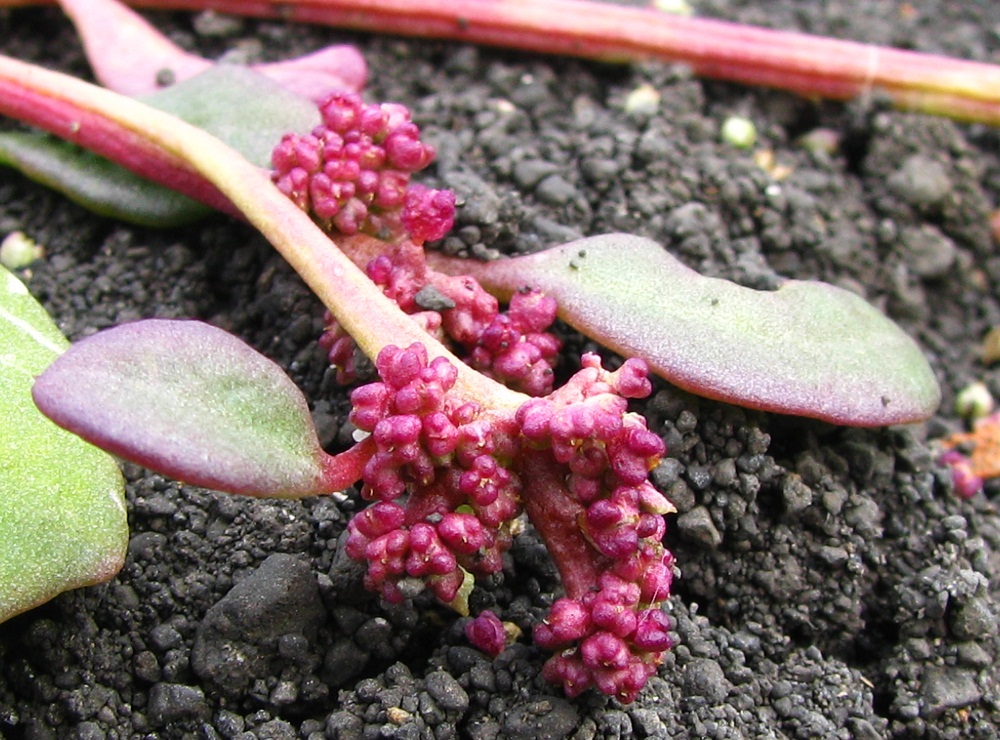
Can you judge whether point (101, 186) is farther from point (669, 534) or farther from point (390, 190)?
point (669, 534)

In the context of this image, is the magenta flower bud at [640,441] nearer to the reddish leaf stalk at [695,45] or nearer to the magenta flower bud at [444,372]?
the magenta flower bud at [444,372]

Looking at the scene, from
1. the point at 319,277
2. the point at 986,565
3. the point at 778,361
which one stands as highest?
the point at 319,277

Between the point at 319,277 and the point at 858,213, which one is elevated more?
the point at 319,277

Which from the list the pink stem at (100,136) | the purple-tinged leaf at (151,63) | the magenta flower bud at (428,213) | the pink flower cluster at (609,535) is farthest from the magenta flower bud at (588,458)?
the purple-tinged leaf at (151,63)

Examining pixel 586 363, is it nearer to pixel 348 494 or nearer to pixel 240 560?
pixel 348 494

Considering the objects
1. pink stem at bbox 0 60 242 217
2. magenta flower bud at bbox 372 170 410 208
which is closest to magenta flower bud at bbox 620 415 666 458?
magenta flower bud at bbox 372 170 410 208

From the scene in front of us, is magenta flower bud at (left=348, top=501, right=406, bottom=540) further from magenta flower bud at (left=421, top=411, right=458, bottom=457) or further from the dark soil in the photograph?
the dark soil

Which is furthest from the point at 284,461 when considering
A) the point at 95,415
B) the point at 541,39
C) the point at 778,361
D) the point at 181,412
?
the point at 541,39
